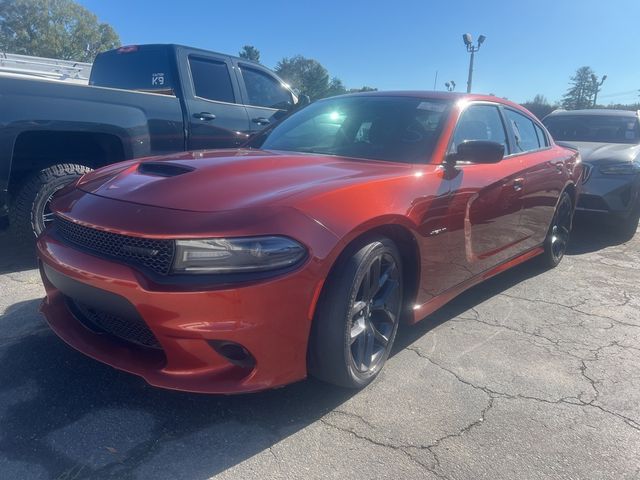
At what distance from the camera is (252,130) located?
583 cm

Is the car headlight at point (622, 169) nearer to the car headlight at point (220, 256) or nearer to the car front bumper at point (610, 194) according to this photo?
the car front bumper at point (610, 194)

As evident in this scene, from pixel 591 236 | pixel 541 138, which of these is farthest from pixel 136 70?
pixel 591 236

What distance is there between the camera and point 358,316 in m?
2.52

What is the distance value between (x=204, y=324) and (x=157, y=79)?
13.6ft

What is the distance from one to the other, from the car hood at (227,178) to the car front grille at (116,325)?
51 centimetres

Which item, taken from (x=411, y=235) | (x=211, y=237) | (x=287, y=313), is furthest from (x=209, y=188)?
(x=411, y=235)

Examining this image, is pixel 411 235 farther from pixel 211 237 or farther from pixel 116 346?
pixel 116 346

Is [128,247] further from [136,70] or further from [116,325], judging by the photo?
[136,70]

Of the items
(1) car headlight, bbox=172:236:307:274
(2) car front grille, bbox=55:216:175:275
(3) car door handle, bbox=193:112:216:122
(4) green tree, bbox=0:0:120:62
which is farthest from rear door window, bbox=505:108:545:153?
(4) green tree, bbox=0:0:120:62

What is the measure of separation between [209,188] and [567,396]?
6.99 feet

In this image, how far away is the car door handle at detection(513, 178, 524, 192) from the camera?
3717mm

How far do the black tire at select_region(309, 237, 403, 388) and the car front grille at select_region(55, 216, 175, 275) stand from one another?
0.70 metres

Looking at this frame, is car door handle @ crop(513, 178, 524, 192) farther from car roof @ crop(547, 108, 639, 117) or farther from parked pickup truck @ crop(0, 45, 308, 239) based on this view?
car roof @ crop(547, 108, 639, 117)

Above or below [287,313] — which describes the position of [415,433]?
below
